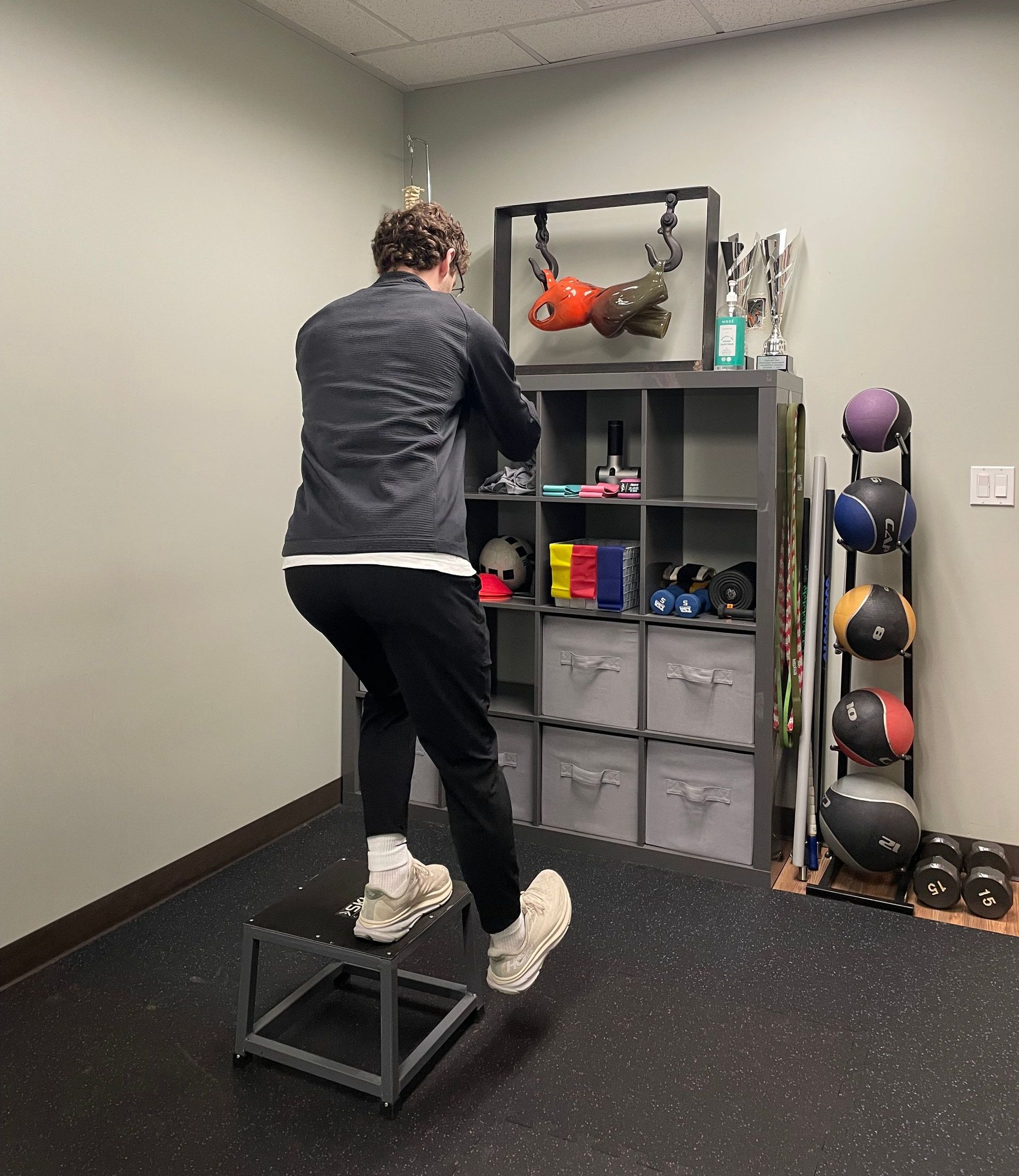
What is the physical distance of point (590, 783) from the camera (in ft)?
10.1

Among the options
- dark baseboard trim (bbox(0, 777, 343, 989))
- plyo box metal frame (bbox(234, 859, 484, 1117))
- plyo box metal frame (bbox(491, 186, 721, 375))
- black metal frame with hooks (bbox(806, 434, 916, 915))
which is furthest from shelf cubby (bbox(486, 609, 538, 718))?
plyo box metal frame (bbox(234, 859, 484, 1117))

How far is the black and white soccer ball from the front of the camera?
3.26 metres

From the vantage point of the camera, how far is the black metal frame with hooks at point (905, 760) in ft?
8.93

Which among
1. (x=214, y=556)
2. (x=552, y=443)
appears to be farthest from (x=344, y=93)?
(x=214, y=556)

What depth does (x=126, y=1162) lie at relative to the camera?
5.63 ft

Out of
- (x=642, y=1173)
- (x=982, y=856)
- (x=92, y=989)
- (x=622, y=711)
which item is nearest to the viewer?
(x=642, y=1173)

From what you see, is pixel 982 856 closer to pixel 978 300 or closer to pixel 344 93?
pixel 978 300

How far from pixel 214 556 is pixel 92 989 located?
1.17 meters

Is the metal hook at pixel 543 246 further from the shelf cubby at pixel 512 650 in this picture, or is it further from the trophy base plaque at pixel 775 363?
the shelf cubby at pixel 512 650

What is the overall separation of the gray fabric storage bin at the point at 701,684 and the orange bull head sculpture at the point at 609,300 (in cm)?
98

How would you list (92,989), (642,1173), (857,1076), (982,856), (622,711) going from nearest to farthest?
(642,1173) < (857,1076) < (92,989) < (982,856) < (622,711)

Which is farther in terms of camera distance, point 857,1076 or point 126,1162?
point 857,1076

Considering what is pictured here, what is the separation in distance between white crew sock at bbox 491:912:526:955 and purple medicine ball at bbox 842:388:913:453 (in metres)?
1.57

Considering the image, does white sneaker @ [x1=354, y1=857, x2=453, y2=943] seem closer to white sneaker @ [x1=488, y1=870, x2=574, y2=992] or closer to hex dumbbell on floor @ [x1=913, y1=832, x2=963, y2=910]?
white sneaker @ [x1=488, y1=870, x2=574, y2=992]
